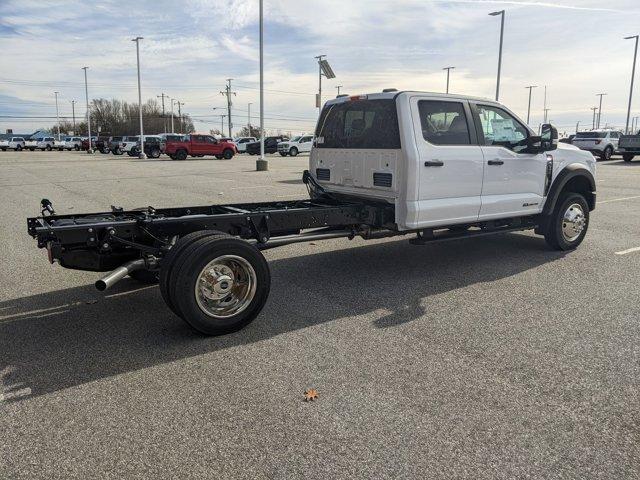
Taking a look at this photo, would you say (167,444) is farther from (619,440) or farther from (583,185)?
(583,185)

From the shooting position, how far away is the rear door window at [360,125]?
19.0 ft

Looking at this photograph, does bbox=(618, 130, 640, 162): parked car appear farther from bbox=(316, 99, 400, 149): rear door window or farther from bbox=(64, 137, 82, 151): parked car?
bbox=(64, 137, 82, 151): parked car

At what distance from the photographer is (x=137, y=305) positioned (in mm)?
5262

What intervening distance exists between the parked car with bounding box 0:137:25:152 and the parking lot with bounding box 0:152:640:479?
6927cm

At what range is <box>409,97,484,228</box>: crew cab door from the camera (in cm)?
569

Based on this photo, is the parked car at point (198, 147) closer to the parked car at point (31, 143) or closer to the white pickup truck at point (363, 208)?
the white pickup truck at point (363, 208)

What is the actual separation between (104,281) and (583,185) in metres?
6.66

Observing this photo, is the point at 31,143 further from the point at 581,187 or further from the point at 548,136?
the point at 548,136

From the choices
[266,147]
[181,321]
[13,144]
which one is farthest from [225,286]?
[13,144]

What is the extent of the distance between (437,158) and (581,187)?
3.19 metres

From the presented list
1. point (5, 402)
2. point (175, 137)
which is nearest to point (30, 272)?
point (5, 402)

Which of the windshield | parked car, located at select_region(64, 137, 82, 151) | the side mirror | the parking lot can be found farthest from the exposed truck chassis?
parked car, located at select_region(64, 137, 82, 151)

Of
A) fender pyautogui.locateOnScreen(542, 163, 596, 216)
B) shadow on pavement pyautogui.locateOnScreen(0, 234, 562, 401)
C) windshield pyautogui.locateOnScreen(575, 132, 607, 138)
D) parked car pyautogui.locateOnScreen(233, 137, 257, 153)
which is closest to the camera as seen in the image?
shadow on pavement pyautogui.locateOnScreen(0, 234, 562, 401)

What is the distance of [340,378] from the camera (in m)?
3.70
